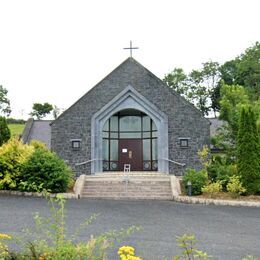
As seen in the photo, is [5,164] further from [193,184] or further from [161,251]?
[161,251]

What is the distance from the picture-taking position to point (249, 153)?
17.8 meters

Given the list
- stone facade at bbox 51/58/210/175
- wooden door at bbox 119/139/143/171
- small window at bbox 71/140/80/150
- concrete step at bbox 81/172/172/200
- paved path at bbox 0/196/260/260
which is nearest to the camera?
paved path at bbox 0/196/260/260

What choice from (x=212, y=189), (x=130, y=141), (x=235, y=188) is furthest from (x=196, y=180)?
(x=130, y=141)

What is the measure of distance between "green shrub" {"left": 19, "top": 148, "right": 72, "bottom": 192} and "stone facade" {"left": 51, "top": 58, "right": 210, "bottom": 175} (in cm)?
459

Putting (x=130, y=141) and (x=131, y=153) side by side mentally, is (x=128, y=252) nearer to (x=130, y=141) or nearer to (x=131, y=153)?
(x=131, y=153)

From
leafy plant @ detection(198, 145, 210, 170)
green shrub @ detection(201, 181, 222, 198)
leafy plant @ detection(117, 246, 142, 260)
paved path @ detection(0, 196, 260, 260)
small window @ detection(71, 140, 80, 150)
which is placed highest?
small window @ detection(71, 140, 80, 150)

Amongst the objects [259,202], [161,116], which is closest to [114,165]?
[161,116]

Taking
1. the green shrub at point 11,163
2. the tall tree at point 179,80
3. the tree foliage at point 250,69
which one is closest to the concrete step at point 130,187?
the green shrub at point 11,163

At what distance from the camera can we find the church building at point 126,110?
22.6m

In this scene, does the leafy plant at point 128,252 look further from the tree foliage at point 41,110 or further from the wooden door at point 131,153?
the tree foliage at point 41,110

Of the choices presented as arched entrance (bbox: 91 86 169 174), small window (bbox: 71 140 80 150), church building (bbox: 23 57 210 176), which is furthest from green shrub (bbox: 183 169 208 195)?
small window (bbox: 71 140 80 150)

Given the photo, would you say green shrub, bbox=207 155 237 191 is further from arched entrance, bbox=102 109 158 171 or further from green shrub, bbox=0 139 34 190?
green shrub, bbox=0 139 34 190

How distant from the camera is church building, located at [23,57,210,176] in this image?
22578mm

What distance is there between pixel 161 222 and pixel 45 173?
7.72 m
